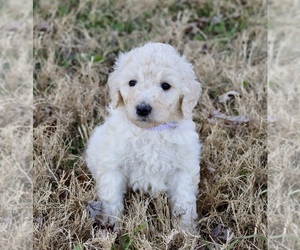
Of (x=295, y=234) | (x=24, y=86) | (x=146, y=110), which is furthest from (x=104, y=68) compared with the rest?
(x=295, y=234)

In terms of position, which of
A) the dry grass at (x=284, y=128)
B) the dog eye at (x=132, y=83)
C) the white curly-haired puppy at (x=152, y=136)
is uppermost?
the dog eye at (x=132, y=83)

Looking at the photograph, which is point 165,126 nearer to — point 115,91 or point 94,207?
point 115,91

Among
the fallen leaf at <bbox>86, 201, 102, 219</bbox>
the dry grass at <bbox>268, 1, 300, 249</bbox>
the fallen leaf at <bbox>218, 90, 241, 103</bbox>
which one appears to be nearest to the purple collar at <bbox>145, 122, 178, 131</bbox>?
the fallen leaf at <bbox>86, 201, 102, 219</bbox>

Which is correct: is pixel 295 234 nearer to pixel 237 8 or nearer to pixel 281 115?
pixel 281 115

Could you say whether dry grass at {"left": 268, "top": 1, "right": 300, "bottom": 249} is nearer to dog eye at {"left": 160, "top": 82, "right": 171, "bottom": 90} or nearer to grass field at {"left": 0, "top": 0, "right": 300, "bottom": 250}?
grass field at {"left": 0, "top": 0, "right": 300, "bottom": 250}

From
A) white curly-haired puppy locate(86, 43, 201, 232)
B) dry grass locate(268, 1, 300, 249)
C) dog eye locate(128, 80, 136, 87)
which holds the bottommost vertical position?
dry grass locate(268, 1, 300, 249)

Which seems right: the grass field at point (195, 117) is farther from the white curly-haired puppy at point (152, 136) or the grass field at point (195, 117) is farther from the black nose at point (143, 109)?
the black nose at point (143, 109)

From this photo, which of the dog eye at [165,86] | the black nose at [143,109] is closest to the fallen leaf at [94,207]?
the black nose at [143,109]
